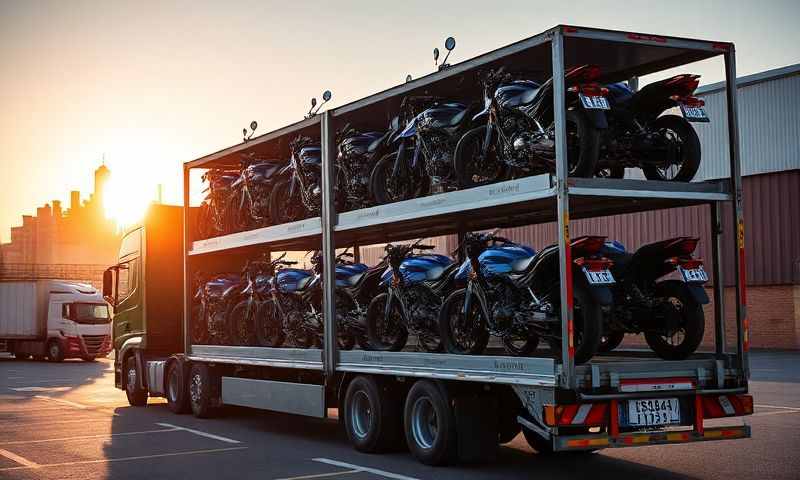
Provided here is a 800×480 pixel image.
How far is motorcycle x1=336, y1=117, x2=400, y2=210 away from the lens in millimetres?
12156

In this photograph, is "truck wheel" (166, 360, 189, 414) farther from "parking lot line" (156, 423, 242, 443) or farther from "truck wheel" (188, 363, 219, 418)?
"parking lot line" (156, 423, 242, 443)

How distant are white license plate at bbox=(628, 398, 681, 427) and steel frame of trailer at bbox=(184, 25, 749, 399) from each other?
0.78 feet

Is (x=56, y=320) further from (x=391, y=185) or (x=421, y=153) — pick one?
(x=421, y=153)

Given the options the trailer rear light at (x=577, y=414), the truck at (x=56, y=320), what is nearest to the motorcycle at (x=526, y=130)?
the trailer rear light at (x=577, y=414)

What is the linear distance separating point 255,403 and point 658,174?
6.36 metres

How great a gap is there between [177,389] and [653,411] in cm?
918

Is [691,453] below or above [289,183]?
below

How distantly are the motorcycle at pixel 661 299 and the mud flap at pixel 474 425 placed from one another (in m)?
1.35

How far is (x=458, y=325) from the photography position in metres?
10.2

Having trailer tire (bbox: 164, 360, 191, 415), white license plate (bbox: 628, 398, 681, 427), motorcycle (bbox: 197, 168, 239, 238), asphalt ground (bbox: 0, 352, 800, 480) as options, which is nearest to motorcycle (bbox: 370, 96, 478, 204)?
asphalt ground (bbox: 0, 352, 800, 480)

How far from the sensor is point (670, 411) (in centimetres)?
879

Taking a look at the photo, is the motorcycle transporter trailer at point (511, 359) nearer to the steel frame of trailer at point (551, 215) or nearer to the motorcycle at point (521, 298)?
the steel frame of trailer at point (551, 215)

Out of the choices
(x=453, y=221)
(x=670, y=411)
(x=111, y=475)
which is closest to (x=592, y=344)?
(x=670, y=411)

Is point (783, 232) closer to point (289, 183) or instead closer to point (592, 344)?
point (289, 183)
